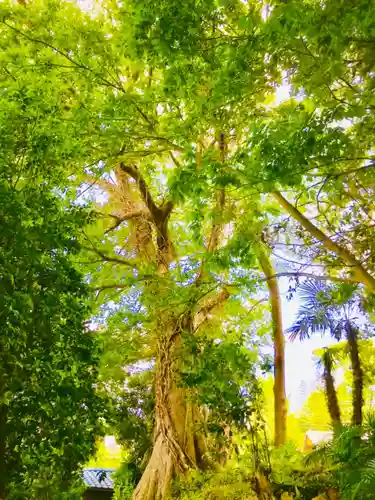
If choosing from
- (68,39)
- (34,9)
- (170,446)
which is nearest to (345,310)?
Answer: (170,446)

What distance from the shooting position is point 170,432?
5.50 m

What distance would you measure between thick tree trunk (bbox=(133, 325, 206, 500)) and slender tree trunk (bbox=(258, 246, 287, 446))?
53.7 inches

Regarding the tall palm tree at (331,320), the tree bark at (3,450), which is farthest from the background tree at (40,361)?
the tall palm tree at (331,320)

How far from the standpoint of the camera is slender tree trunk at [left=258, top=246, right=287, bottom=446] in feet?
21.5

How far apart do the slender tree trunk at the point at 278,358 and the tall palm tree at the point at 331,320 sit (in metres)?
1.24

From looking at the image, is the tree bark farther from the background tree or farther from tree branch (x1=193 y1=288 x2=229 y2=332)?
tree branch (x1=193 y1=288 x2=229 y2=332)

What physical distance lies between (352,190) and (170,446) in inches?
129

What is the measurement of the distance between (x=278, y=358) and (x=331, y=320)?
6.44ft

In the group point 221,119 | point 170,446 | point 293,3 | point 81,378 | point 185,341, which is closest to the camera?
point 81,378

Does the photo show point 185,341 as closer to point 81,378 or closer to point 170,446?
point 170,446

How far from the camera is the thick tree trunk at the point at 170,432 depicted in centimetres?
530

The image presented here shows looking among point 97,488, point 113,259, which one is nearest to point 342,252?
point 113,259

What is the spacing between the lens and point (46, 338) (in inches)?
85.1

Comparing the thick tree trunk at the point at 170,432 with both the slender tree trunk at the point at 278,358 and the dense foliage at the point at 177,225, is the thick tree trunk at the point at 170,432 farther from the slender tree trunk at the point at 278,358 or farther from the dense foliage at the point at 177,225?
the slender tree trunk at the point at 278,358
